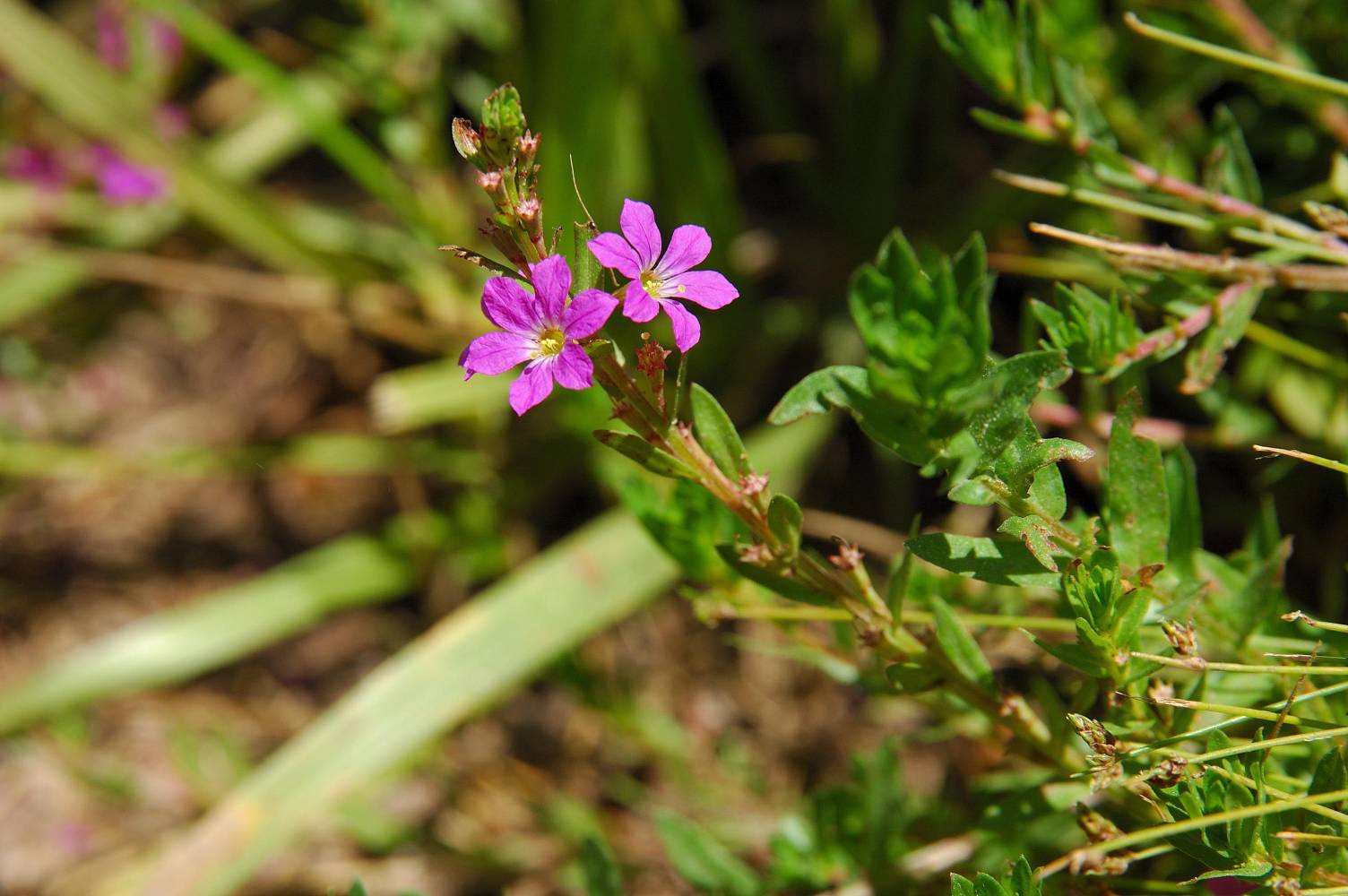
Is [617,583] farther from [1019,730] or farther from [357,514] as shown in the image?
[357,514]

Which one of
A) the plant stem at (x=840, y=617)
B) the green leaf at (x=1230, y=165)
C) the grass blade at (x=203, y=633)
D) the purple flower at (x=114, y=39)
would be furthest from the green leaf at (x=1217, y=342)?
the purple flower at (x=114, y=39)

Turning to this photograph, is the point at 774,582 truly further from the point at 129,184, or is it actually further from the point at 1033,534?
the point at 129,184

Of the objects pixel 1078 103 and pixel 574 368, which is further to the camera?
pixel 1078 103

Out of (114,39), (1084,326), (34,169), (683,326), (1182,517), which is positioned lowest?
(1182,517)

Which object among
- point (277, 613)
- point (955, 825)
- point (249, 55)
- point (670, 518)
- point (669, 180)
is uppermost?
point (249, 55)

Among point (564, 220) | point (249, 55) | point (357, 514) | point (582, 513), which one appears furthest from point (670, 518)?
point (357, 514)

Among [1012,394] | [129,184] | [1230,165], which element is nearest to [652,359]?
[1012,394]

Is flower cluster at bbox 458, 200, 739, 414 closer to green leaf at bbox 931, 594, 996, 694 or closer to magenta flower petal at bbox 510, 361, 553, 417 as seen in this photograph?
magenta flower petal at bbox 510, 361, 553, 417
